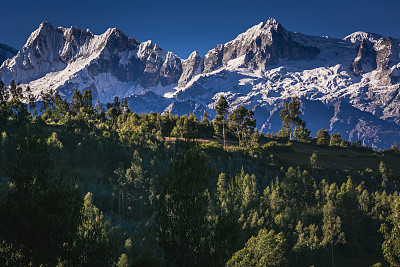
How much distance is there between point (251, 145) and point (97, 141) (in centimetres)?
5267

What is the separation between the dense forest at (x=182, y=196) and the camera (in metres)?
16.7

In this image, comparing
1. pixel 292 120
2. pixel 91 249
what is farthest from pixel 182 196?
pixel 292 120

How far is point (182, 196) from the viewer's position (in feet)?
63.5

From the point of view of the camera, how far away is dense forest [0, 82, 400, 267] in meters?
16.7

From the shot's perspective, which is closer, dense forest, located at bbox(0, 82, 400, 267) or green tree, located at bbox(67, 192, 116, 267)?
dense forest, located at bbox(0, 82, 400, 267)

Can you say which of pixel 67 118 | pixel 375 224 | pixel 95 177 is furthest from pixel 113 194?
pixel 375 224

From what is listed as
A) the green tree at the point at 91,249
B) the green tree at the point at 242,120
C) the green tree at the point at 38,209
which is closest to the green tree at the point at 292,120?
the green tree at the point at 242,120

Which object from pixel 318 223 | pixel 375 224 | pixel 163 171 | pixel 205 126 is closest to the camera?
pixel 318 223

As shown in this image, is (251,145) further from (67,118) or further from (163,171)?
(67,118)

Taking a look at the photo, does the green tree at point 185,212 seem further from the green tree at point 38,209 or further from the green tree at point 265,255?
the green tree at point 265,255

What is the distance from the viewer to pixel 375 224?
75.9 meters

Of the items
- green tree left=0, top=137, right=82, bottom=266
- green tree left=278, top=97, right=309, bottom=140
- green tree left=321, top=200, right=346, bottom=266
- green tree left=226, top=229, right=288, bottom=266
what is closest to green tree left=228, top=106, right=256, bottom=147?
green tree left=278, top=97, right=309, bottom=140

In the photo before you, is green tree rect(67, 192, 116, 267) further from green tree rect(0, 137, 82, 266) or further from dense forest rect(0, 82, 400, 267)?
green tree rect(0, 137, 82, 266)

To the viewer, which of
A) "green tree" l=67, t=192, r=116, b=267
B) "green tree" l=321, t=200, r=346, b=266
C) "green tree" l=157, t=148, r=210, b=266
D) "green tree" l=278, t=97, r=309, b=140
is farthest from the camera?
"green tree" l=278, t=97, r=309, b=140
